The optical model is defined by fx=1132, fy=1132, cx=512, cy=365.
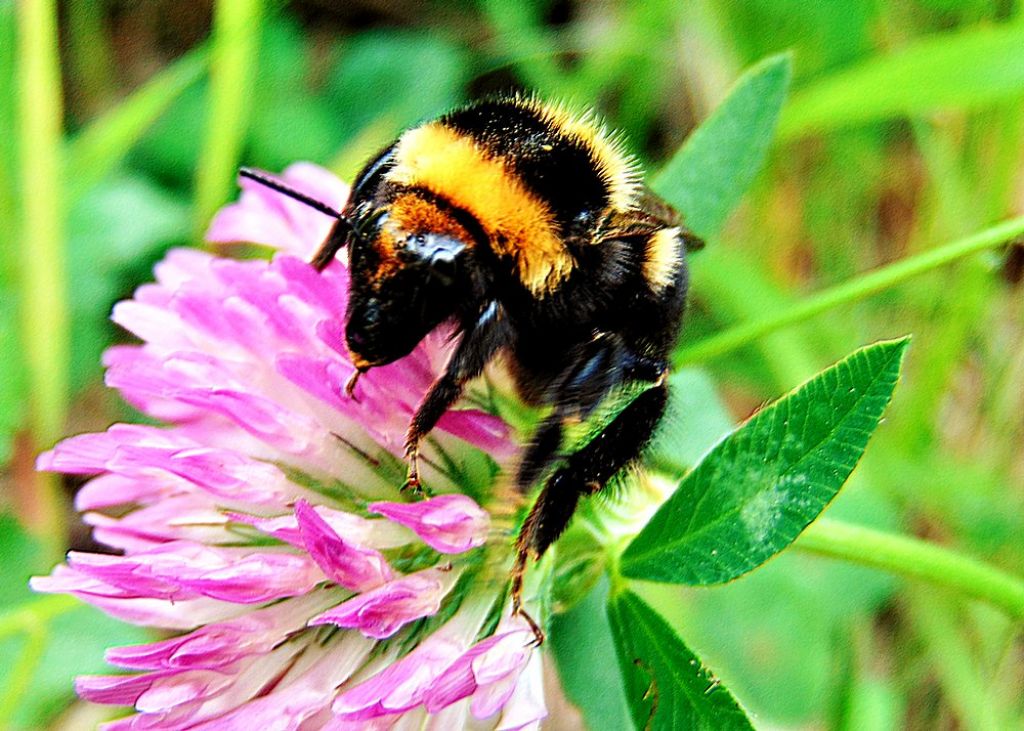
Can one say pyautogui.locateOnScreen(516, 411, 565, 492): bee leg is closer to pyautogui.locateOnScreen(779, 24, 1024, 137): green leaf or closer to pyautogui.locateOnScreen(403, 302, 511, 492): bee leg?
pyautogui.locateOnScreen(403, 302, 511, 492): bee leg

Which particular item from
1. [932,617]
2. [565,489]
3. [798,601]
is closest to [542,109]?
[565,489]

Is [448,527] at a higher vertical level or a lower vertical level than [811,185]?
lower

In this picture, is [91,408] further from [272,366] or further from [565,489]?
[565,489]

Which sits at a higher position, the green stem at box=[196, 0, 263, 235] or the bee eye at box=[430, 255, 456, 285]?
the green stem at box=[196, 0, 263, 235]

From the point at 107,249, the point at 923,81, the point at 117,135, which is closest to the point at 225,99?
the point at 117,135

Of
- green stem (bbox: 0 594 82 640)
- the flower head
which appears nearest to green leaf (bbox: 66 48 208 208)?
green stem (bbox: 0 594 82 640)

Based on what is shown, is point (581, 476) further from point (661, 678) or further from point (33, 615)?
point (33, 615)
